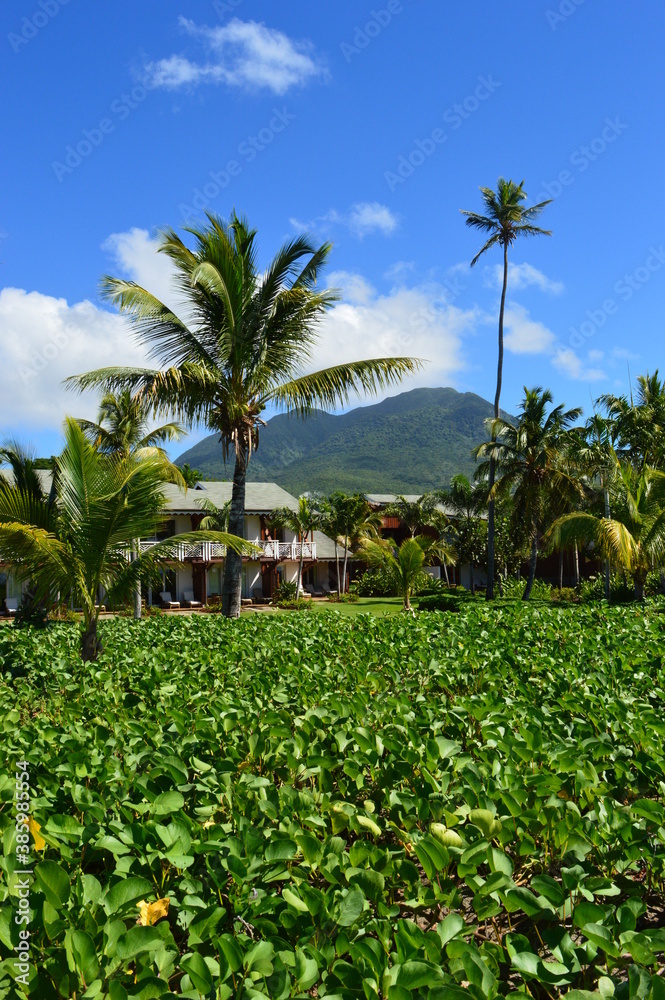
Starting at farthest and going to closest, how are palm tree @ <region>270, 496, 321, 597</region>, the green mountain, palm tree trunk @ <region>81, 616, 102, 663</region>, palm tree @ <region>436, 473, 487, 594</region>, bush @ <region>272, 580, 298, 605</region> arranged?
the green mountain → palm tree @ <region>436, 473, 487, 594</region> → palm tree @ <region>270, 496, 321, 597</region> → bush @ <region>272, 580, 298, 605</region> → palm tree trunk @ <region>81, 616, 102, 663</region>

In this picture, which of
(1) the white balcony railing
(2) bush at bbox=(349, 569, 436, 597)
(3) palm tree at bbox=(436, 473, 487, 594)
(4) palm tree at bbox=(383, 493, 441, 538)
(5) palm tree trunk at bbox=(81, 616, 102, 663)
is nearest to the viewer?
(5) palm tree trunk at bbox=(81, 616, 102, 663)

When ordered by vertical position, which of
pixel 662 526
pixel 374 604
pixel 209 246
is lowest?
pixel 374 604

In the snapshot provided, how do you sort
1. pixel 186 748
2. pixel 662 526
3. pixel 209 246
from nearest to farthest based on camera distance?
pixel 186 748 → pixel 209 246 → pixel 662 526

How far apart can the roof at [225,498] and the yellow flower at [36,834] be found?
31480 mm

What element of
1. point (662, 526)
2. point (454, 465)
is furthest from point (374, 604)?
point (454, 465)

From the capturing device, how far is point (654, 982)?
1.62 meters

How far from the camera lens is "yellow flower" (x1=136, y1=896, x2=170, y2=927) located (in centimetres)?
221

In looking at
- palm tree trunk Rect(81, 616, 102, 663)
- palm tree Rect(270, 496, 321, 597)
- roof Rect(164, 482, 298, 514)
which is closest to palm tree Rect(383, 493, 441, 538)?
roof Rect(164, 482, 298, 514)

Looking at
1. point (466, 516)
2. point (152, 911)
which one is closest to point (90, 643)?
point (152, 911)

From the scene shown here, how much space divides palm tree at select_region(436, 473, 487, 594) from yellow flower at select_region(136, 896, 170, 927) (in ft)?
130

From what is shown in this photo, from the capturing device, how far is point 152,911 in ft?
7.34

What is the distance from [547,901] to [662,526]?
14.5 metres

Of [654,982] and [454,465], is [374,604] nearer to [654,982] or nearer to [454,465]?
[654,982]

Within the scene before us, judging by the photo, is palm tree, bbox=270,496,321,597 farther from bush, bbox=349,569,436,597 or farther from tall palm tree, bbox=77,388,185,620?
tall palm tree, bbox=77,388,185,620
